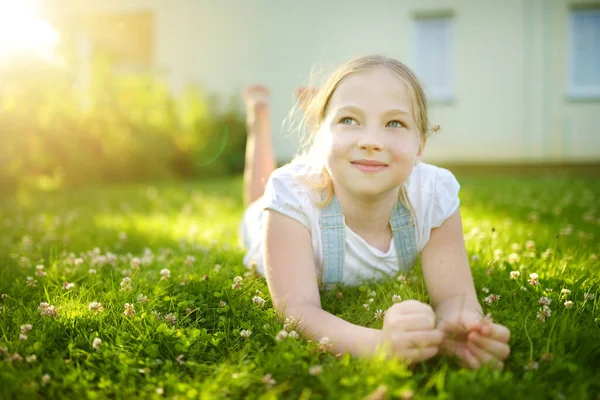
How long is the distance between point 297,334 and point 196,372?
1.48 ft

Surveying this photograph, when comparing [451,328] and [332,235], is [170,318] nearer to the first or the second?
[332,235]

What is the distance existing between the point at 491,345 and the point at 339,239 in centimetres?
107

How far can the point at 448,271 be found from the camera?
2.66m

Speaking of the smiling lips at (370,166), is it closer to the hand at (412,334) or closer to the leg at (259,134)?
the hand at (412,334)

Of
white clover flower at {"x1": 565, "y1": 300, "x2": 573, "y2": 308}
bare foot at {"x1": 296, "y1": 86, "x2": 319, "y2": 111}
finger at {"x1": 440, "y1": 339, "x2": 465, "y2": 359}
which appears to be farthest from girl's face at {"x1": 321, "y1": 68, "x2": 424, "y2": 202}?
white clover flower at {"x1": 565, "y1": 300, "x2": 573, "y2": 308}

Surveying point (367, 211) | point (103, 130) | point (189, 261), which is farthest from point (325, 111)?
point (103, 130)

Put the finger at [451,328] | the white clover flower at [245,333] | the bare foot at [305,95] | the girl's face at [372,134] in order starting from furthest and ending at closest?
the bare foot at [305,95], the girl's face at [372,134], the white clover flower at [245,333], the finger at [451,328]

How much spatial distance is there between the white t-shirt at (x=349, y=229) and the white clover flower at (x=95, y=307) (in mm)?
921

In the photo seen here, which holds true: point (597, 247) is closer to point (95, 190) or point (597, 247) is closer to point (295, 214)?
point (295, 214)

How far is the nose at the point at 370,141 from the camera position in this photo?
2.44m

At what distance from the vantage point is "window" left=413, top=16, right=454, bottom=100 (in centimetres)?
1447

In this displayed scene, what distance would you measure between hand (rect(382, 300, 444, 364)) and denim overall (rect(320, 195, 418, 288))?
87 cm

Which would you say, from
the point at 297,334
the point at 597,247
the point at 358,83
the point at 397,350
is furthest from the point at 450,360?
the point at 597,247

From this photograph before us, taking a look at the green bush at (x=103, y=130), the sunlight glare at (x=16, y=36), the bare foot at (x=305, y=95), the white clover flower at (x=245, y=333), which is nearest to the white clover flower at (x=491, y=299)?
the white clover flower at (x=245, y=333)
